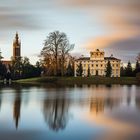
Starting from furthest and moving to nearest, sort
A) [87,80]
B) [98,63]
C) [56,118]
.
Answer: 1. [98,63]
2. [87,80]
3. [56,118]

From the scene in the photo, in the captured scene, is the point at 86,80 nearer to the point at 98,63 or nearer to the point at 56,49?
the point at 56,49

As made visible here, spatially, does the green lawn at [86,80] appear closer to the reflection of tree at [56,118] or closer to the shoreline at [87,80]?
the shoreline at [87,80]

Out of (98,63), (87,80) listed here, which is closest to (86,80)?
(87,80)

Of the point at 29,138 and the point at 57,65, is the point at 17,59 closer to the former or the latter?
the point at 57,65

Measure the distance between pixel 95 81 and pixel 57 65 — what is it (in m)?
7.24

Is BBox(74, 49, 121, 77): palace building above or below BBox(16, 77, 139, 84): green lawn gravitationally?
above

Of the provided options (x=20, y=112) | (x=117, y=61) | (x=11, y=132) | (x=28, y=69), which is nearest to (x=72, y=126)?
(x=11, y=132)

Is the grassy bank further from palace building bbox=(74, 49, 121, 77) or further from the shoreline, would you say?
palace building bbox=(74, 49, 121, 77)

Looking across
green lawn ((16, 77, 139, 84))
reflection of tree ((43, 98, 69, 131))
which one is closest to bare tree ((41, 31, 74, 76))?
green lawn ((16, 77, 139, 84))

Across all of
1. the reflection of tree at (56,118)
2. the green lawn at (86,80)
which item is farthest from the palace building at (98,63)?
the reflection of tree at (56,118)

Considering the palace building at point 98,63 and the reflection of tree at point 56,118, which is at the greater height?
the palace building at point 98,63

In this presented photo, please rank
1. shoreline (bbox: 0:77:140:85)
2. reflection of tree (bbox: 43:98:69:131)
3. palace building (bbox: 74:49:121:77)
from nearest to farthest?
1. reflection of tree (bbox: 43:98:69:131)
2. shoreline (bbox: 0:77:140:85)
3. palace building (bbox: 74:49:121:77)

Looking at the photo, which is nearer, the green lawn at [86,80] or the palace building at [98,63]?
the green lawn at [86,80]

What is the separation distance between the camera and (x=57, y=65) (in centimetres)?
6625
